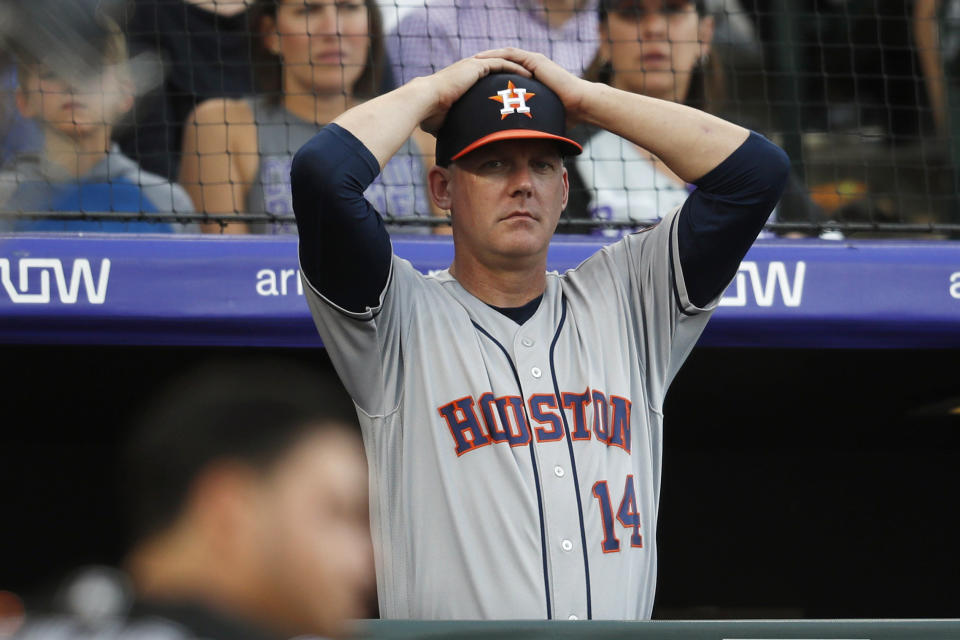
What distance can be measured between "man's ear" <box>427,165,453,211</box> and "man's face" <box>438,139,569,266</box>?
0.04 m

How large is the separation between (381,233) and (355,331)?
0.18m

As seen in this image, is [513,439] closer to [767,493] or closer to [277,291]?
[277,291]

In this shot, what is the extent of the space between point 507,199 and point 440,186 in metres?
0.19

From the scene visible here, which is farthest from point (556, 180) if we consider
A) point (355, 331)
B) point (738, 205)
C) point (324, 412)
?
point (324, 412)

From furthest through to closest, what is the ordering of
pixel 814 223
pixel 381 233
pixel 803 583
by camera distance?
1. pixel 803 583
2. pixel 814 223
3. pixel 381 233

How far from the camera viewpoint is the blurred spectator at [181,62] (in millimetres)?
3840

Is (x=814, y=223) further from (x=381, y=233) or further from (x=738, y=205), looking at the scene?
(x=381, y=233)

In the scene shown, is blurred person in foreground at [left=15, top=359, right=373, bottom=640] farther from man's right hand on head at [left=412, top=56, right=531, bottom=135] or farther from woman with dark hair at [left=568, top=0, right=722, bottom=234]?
woman with dark hair at [left=568, top=0, right=722, bottom=234]

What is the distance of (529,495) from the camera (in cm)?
206

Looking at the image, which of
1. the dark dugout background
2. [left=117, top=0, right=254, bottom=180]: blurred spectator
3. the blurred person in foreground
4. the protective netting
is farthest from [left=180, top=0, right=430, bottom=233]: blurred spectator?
the blurred person in foreground

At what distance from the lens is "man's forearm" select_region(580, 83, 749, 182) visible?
7.49 feet

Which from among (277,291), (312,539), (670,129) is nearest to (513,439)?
(670,129)

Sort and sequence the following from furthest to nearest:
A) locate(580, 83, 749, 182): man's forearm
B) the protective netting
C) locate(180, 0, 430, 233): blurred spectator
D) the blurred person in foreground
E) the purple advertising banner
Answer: locate(180, 0, 430, 233): blurred spectator
the protective netting
the purple advertising banner
locate(580, 83, 749, 182): man's forearm
the blurred person in foreground

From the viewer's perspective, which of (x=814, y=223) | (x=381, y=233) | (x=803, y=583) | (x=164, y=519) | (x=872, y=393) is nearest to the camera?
(x=164, y=519)
